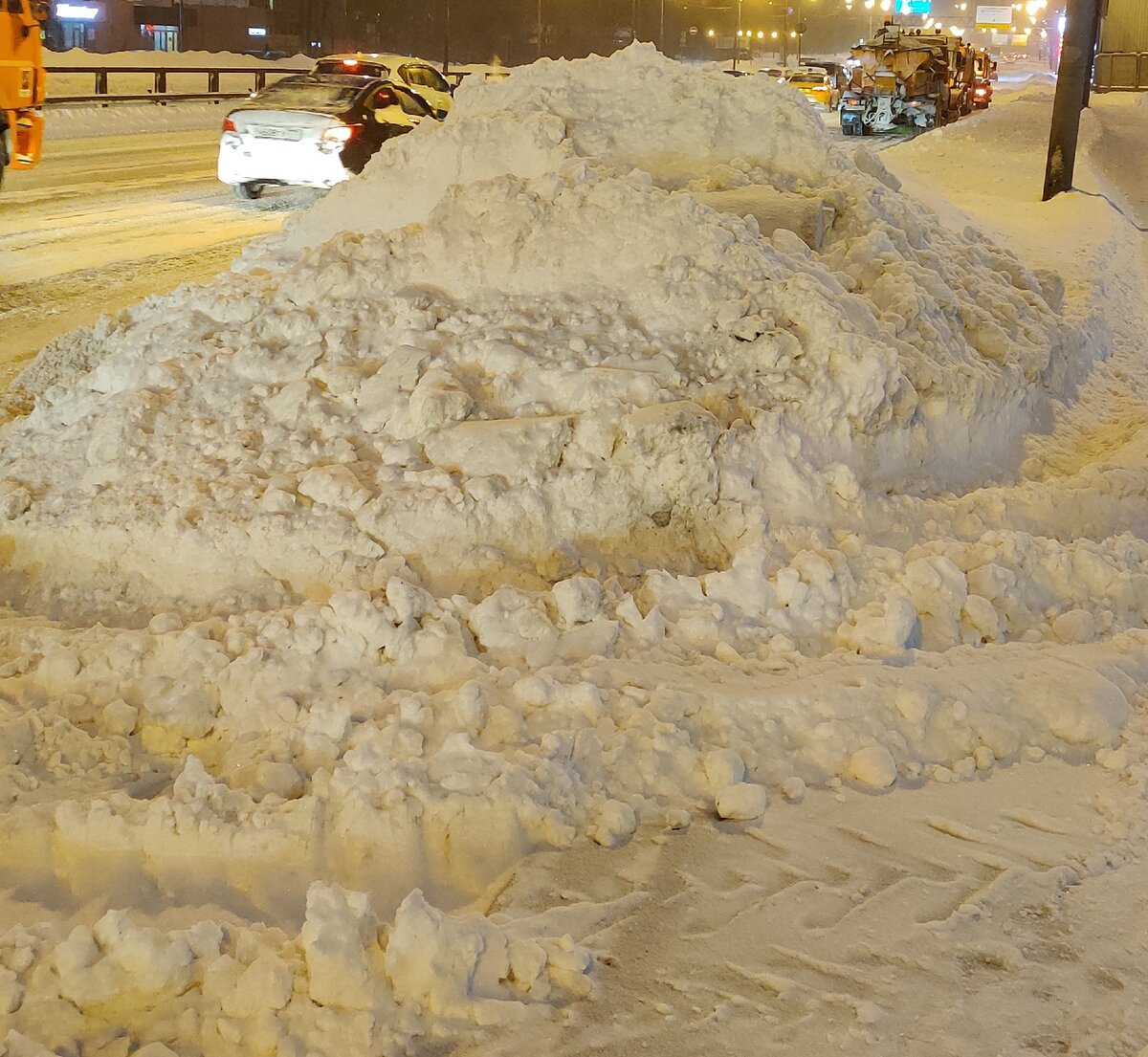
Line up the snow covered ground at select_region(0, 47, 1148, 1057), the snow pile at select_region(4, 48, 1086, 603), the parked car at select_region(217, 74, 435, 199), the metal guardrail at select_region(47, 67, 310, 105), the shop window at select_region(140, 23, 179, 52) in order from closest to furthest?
the snow covered ground at select_region(0, 47, 1148, 1057), the snow pile at select_region(4, 48, 1086, 603), the parked car at select_region(217, 74, 435, 199), the metal guardrail at select_region(47, 67, 310, 105), the shop window at select_region(140, 23, 179, 52)

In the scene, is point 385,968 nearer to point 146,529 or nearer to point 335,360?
point 146,529

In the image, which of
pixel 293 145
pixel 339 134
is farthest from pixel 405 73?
pixel 293 145

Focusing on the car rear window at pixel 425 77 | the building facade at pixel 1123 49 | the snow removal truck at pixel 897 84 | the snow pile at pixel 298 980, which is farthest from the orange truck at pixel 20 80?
the building facade at pixel 1123 49

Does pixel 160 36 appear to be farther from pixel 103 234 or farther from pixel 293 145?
pixel 103 234

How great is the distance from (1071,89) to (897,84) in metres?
17.0

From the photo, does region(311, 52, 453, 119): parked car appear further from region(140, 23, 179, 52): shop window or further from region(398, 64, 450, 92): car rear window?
region(140, 23, 179, 52): shop window

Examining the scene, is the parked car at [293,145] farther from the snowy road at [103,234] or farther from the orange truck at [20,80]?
the orange truck at [20,80]

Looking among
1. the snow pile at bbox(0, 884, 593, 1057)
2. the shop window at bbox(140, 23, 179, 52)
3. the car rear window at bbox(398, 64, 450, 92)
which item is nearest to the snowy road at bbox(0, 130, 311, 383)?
the car rear window at bbox(398, 64, 450, 92)

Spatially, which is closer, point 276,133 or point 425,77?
point 276,133

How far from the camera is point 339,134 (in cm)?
1370

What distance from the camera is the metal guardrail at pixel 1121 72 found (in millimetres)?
34719

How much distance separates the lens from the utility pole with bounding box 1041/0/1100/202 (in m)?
14.0

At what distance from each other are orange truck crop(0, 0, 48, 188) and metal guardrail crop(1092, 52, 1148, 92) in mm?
31562

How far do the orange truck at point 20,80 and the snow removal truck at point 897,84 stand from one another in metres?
22.2
